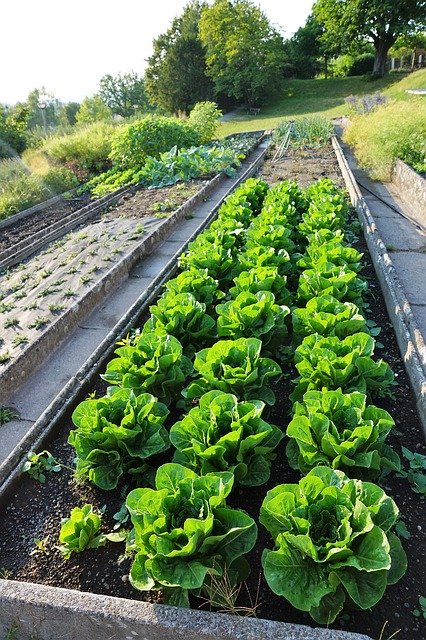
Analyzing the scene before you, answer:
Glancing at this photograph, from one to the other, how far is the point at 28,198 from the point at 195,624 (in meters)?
12.8

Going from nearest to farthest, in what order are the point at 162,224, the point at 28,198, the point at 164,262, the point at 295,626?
1. the point at 295,626
2. the point at 164,262
3. the point at 162,224
4. the point at 28,198

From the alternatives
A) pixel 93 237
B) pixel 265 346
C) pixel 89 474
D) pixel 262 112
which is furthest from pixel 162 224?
pixel 262 112

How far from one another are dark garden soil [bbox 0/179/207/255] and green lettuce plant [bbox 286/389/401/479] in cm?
773

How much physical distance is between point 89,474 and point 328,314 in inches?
89.5

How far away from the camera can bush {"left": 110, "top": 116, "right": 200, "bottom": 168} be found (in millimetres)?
15328

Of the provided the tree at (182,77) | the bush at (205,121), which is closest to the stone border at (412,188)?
the bush at (205,121)

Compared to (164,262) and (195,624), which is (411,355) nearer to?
(195,624)

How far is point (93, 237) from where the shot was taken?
356 inches

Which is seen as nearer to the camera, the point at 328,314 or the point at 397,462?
the point at 397,462

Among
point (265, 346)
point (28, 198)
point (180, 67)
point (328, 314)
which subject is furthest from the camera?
point (180, 67)

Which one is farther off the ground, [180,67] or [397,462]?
[180,67]

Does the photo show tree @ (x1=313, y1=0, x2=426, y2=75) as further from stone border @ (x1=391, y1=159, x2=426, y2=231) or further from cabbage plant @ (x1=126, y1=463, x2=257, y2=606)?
cabbage plant @ (x1=126, y1=463, x2=257, y2=606)

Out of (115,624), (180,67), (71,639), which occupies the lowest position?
(71,639)

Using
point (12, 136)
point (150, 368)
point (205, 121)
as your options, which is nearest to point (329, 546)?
point (150, 368)
